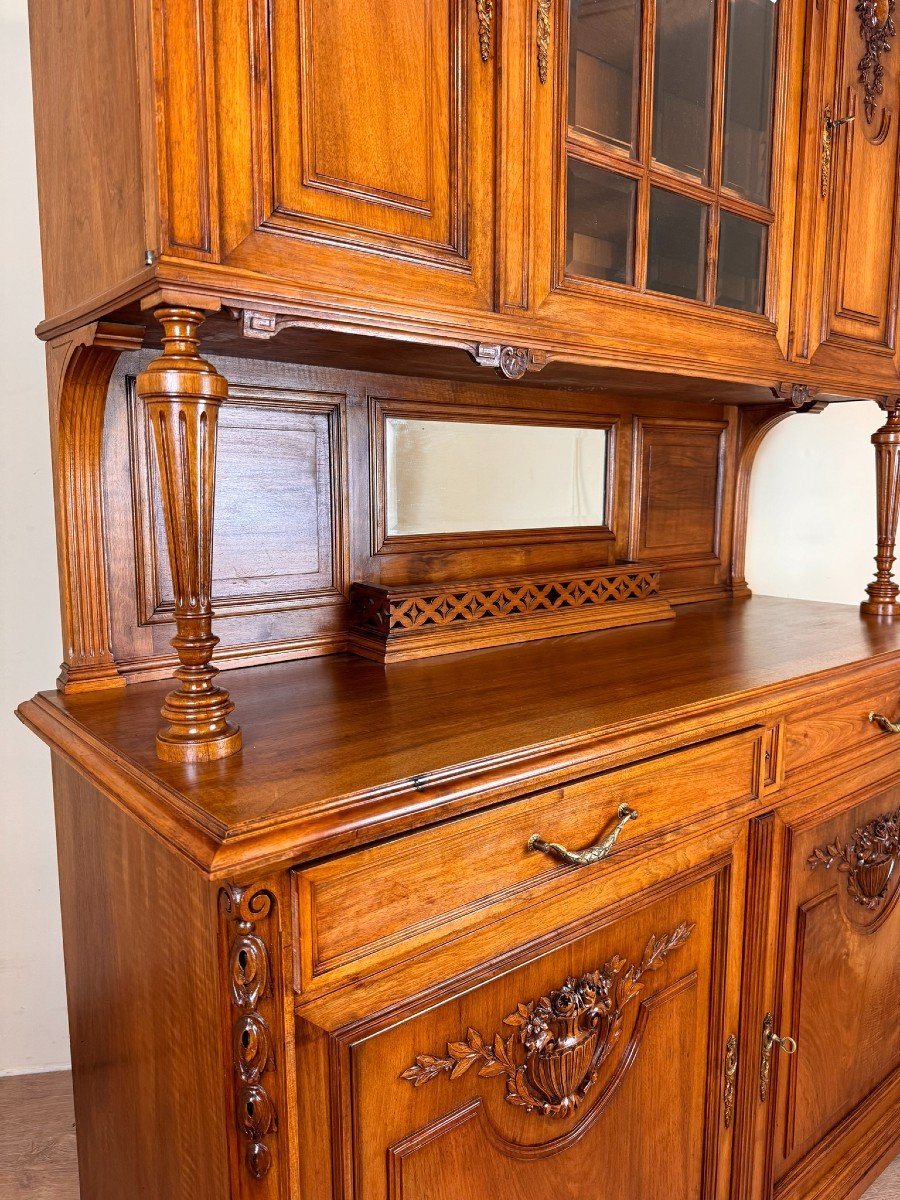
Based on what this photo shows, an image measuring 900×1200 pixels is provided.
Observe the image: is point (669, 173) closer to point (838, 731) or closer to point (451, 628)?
point (451, 628)

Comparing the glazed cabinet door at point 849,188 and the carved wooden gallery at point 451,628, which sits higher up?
the glazed cabinet door at point 849,188

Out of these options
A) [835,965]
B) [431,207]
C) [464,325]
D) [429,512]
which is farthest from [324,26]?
[835,965]

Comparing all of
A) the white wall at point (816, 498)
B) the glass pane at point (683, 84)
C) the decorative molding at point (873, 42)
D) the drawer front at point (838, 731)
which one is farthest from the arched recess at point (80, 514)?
the white wall at point (816, 498)

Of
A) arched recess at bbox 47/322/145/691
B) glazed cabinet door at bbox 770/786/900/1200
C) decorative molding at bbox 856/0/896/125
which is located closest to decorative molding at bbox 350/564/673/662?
arched recess at bbox 47/322/145/691

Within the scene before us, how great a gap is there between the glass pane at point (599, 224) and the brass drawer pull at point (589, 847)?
677mm

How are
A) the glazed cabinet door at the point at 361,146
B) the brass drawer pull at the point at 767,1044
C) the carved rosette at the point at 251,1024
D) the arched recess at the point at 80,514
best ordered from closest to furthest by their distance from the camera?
the carved rosette at the point at 251,1024, the glazed cabinet door at the point at 361,146, the arched recess at the point at 80,514, the brass drawer pull at the point at 767,1044

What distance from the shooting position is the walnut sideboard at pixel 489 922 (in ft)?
2.39

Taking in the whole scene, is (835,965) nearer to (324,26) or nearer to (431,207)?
(431,207)

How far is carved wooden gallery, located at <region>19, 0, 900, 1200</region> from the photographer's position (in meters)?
0.76

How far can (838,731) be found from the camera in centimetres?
131

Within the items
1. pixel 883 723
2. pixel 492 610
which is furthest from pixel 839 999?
pixel 492 610

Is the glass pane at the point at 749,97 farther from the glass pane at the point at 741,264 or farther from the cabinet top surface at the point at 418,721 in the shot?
→ the cabinet top surface at the point at 418,721

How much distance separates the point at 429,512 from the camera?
4.56ft

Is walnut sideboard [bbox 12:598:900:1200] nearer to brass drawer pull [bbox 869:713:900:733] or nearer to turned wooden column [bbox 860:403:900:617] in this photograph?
brass drawer pull [bbox 869:713:900:733]
